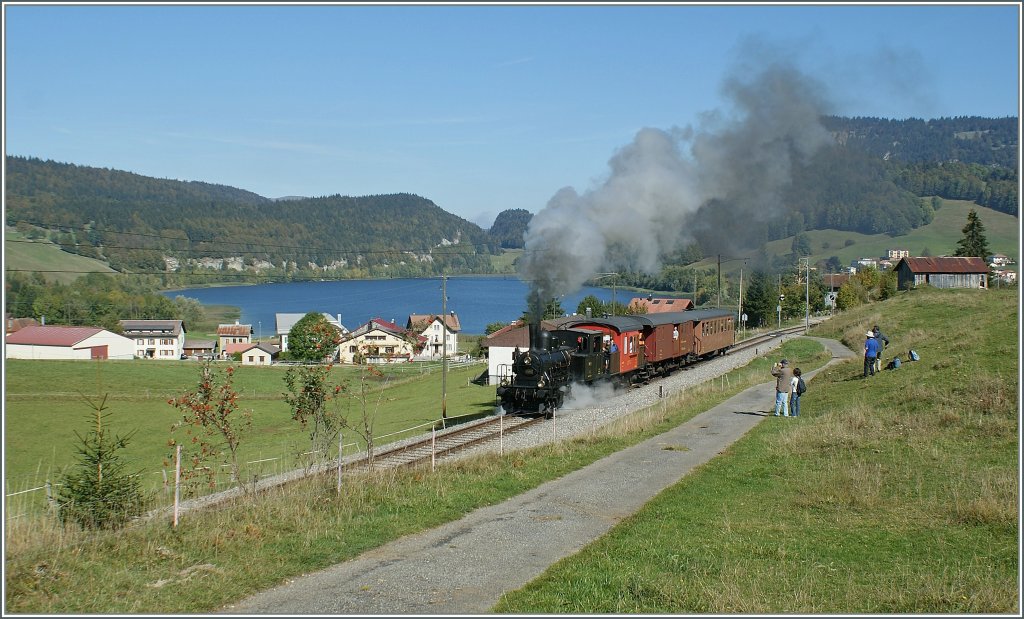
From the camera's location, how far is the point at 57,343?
3474 inches

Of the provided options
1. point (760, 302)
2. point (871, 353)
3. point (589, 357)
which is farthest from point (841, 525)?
point (760, 302)

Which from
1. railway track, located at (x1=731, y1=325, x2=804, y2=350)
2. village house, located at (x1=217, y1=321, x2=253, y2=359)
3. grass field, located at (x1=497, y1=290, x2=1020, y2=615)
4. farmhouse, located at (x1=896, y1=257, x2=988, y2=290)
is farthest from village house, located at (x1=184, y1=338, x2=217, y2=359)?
grass field, located at (x1=497, y1=290, x2=1020, y2=615)

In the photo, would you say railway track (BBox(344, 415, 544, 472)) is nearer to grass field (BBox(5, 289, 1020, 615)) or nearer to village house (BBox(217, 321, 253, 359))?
grass field (BBox(5, 289, 1020, 615))

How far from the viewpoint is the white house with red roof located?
85606mm

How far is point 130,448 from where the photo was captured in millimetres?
36500

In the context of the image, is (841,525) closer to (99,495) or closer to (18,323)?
(99,495)

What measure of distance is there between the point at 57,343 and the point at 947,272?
303 ft

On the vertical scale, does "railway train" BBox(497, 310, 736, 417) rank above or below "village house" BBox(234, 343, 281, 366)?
above

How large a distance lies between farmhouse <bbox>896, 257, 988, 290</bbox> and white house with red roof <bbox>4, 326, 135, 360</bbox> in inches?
3213

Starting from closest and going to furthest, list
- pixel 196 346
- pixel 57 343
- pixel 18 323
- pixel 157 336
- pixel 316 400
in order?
pixel 316 400
pixel 57 343
pixel 18 323
pixel 157 336
pixel 196 346

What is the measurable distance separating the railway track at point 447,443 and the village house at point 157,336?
104 meters

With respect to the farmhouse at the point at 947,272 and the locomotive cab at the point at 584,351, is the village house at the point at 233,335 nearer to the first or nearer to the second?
the farmhouse at the point at 947,272

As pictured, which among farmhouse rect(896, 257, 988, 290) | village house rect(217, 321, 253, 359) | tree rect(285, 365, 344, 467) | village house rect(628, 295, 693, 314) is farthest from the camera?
village house rect(217, 321, 253, 359)

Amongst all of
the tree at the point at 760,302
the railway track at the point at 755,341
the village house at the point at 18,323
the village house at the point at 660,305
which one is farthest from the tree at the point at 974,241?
the village house at the point at 18,323
